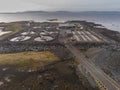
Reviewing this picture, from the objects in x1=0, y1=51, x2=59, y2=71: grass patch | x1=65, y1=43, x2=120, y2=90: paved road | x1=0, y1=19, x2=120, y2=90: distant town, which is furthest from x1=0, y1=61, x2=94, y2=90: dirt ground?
x1=65, y1=43, x2=120, y2=90: paved road

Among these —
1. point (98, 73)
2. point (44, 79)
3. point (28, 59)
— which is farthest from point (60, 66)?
point (28, 59)

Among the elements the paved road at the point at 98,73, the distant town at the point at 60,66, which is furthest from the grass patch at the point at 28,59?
the paved road at the point at 98,73

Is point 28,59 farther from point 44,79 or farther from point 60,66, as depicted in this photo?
point 44,79

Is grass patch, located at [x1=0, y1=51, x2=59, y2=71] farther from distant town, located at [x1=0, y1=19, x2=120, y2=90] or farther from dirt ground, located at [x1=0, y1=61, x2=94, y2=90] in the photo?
dirt ground, located at [x1=0, y1=61, x2=94, y2=90]

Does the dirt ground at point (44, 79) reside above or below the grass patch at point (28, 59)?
above

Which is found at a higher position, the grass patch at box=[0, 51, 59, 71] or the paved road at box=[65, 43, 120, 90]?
the paved road at box=[65, 43, 120, 90]

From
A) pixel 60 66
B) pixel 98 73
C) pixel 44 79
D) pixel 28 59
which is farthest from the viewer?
pixel 28 59

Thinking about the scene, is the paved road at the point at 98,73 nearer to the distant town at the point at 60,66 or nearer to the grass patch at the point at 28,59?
the distant town at the point at 60,66

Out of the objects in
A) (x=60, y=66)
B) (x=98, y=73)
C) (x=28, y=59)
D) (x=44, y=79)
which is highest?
(x=98, y=73)

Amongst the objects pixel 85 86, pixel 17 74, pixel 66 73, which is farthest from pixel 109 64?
pixel 17 74
